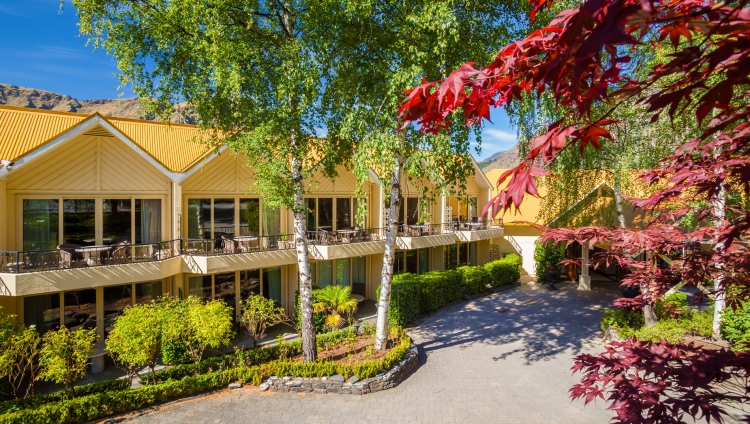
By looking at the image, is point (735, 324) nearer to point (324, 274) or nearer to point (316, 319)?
point (316, 319)

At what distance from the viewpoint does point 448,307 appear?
18594mm

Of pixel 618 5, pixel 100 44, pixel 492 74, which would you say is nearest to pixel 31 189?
pixel 100 44

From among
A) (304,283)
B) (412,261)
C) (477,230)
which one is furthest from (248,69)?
(477,230)

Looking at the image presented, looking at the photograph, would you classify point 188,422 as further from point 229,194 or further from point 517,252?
point 517,252

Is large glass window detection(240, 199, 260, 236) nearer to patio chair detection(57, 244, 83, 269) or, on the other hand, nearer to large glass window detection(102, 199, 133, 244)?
large glass window detection(102, 199, 133, 244)

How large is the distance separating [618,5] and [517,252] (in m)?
26.2

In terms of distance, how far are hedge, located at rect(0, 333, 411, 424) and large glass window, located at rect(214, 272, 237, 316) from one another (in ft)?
15.9

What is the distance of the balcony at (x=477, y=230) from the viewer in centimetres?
2278

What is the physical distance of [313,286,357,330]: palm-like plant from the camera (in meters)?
14.9

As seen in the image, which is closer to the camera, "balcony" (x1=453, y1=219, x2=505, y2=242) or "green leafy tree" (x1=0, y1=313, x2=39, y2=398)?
"green leafy tree" (x1=0, y1=313, x2=39, y2=398)

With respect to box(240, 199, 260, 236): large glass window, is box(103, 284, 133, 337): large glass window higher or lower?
lower

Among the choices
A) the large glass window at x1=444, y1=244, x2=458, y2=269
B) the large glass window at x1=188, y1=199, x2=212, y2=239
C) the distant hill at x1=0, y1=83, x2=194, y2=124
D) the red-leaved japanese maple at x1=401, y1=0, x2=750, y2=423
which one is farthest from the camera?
the distant hill at x1=0, y1=83, x2=194, y2=124

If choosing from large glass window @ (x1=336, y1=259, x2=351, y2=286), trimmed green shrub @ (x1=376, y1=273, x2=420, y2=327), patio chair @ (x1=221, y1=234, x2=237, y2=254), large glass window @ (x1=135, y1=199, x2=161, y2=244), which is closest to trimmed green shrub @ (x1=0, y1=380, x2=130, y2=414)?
large glass window @ (x1=135, y1=199, x2=161, y2=244)

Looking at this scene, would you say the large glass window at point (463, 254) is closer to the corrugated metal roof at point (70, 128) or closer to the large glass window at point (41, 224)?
the corrugated metal roof at point (70, 128)
